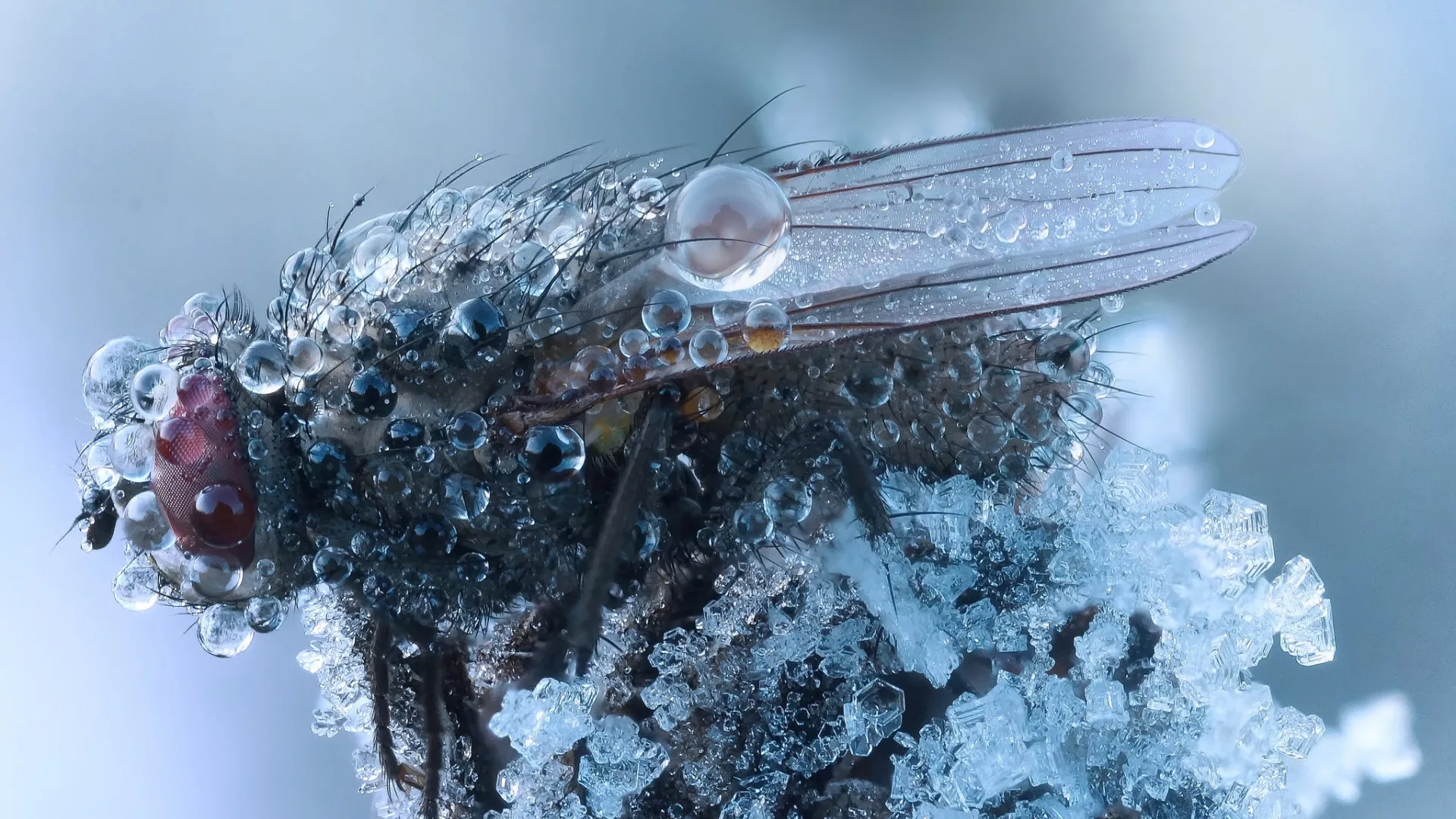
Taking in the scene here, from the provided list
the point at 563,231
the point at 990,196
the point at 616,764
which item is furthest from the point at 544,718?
the point at 990,196

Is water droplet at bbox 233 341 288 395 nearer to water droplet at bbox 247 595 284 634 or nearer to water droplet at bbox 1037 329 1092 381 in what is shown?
water droplet at bbox 247 595 284 634

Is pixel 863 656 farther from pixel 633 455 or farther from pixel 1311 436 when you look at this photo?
pixel 1311 436

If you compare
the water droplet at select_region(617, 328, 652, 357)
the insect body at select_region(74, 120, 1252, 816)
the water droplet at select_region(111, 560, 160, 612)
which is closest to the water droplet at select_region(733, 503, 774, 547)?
the insect body at select_region(74, 120, 1252, 816)

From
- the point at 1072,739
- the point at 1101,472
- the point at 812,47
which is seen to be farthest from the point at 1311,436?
the point at 812,47

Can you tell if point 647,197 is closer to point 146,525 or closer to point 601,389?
point 601,389

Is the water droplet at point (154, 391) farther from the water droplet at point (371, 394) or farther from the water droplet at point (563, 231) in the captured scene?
the water droplet at point (563, 231)

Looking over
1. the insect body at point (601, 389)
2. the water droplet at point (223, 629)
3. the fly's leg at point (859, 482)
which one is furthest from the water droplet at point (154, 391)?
the fly's leg at point (859, 482)
